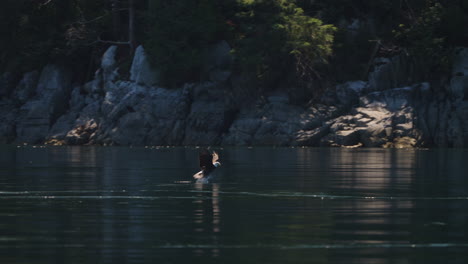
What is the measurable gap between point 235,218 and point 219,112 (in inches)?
2258

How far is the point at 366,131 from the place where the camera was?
2719 inches

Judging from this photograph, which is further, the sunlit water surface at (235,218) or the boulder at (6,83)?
the boulder at (6,83)

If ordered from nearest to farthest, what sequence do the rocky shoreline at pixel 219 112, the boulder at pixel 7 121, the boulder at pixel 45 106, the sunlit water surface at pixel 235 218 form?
1. the sunlit water surface at pixel 235 218
2. the rocky shoreline at pixel 219 112
3. the boulder at pixel 45 106
4. the boulder at pixel 7 121

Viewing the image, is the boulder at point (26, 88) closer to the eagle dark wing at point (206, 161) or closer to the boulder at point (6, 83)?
the boulder at point (6, 83)

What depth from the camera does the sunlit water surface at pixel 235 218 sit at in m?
13.5

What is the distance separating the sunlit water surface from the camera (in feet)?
44.1

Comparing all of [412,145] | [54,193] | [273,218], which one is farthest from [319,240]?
Result: [412,145]

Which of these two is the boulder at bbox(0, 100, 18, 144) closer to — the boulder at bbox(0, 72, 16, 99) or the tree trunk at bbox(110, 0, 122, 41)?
the boulder at bbox(0, 72, 16, 99)

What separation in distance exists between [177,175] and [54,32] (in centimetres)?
5489

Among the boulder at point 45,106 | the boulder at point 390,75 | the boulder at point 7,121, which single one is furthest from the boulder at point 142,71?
the boulder at point 390,75

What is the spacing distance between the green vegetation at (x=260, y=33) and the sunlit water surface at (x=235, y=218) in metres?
42.0

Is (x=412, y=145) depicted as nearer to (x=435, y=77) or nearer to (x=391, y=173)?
(x=435, y=77)

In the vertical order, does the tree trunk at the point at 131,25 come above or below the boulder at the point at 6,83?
above

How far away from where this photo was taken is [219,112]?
7544 cm
